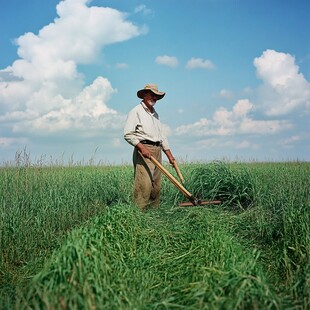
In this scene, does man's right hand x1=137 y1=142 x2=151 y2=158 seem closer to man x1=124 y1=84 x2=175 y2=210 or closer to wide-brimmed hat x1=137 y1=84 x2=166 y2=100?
man x1=124 y1=84 x2=175 y2=210

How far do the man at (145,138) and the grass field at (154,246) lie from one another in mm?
361

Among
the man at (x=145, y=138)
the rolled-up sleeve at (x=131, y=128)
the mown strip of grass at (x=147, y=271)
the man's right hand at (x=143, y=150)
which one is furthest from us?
the man at (x=145, y=138)

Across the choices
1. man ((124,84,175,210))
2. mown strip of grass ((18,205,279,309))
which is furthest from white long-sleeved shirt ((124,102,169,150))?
mown strip of grass ((18,205,279,309))

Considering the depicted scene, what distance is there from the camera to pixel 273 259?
4582mm

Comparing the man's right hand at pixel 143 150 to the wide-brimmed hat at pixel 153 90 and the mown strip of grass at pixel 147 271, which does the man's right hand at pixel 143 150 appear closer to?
the wide-brimmed hat at pixel 153 90

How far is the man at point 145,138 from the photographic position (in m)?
6.23

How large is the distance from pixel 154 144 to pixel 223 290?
362 cm

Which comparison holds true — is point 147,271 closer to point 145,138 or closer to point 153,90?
point 145,138

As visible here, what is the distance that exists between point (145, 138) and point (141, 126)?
0.63ft

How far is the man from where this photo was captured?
6.23m

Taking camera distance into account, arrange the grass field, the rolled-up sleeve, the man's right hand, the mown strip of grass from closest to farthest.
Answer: the mown strip of grass, the grass field, the man's right hand, the rolled-up sleeve

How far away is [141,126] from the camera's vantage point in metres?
6.27

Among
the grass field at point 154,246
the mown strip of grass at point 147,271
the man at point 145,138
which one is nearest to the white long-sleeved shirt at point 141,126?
the man at point 145,138

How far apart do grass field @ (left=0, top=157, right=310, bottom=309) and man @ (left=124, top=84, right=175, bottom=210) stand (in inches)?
14.2
